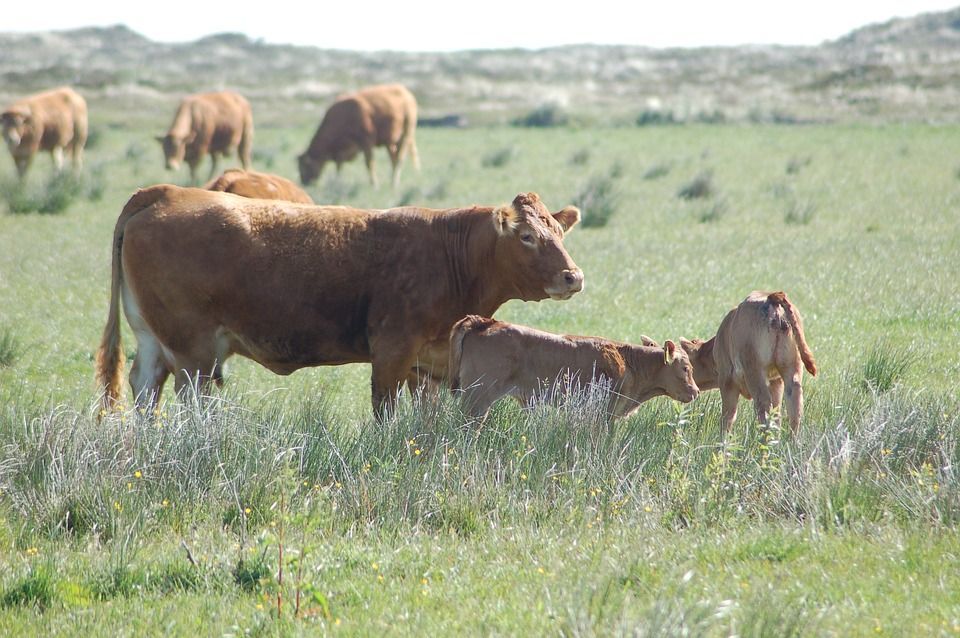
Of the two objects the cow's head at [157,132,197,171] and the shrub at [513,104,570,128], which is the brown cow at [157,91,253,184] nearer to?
the cow's head at [157,132,197,171]

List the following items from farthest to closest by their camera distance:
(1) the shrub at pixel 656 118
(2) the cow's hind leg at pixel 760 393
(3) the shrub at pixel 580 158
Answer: (1) the shrub at pixel 656 118 → (3) the shrub at pixel 580 158 → (2) the cow's hind leg at pixel 760 393

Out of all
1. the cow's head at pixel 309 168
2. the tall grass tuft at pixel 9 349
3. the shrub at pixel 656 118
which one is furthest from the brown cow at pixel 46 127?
the shrub at pixel 656 118

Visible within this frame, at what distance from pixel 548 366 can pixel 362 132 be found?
19.6 m

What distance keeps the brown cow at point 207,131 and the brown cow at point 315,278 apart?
55.5ft

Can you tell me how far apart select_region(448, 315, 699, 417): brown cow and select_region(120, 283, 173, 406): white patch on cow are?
2078 millimetres

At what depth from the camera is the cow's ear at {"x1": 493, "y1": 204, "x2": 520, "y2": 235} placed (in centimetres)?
824

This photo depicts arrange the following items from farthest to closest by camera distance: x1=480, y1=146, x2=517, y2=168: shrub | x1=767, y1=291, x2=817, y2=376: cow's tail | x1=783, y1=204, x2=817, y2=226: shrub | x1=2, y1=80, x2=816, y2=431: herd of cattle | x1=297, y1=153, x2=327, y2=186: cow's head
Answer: x1=480, y1=146, x2=517, y2=168: shrub → x1=297, y1=153, x2=327, y2=186: cow's head → x1=783, y1=204, x2=817, y2=226: shrub → x1=2, y1=80, x2=816, y2=431: herd of cattle → x1=767, y1=291, x2=817, y2=376: cow's tail

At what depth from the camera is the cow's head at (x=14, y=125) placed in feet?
81.3

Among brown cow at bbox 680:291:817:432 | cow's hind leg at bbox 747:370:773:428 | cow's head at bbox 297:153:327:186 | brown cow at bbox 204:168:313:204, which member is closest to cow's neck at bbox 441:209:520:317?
brown cow at bbox 680:291:817:432

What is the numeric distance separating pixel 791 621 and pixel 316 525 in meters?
2.50

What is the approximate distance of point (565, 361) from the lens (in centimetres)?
870

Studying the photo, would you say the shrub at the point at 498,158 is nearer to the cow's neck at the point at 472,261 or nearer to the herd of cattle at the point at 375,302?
the herd of cattle at the point at 375,302

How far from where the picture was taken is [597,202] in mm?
19438

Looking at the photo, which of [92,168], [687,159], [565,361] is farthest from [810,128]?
[565,361]
